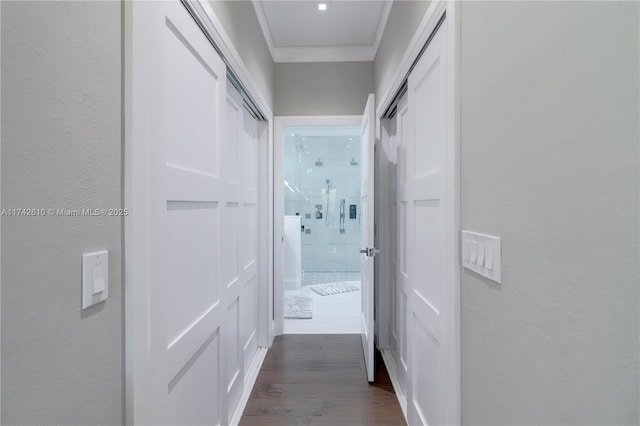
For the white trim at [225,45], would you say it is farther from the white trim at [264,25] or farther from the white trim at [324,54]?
the white trim at [324,54]

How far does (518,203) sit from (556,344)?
0.31m

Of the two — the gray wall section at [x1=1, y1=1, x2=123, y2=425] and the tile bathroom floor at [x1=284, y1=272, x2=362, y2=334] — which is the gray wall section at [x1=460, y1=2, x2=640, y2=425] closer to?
the gray wall section at [x1=1, y1=1, x2=123, y2=425]

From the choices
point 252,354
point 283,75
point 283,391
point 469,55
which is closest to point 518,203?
point 469,55

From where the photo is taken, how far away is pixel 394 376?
2195 mm

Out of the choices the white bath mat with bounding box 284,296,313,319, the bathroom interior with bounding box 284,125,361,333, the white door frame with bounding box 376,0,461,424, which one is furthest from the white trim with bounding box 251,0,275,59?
→ the bathroom interior with bounding box 284,125,361,333

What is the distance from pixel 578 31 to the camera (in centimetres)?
54

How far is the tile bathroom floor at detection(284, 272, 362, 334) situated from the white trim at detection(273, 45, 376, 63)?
268cm

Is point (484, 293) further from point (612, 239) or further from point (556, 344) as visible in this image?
point (612, 239)

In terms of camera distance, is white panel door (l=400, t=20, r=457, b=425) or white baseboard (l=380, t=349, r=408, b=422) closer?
white panel door (l=400, t=20, r=457, b=425)

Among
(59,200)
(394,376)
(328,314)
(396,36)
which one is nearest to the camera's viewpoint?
(59,200)

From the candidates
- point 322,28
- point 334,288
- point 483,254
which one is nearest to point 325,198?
point 334,288

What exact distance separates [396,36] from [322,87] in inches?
41.5

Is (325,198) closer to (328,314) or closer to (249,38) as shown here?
(328,314)

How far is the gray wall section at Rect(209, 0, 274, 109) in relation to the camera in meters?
1.51
